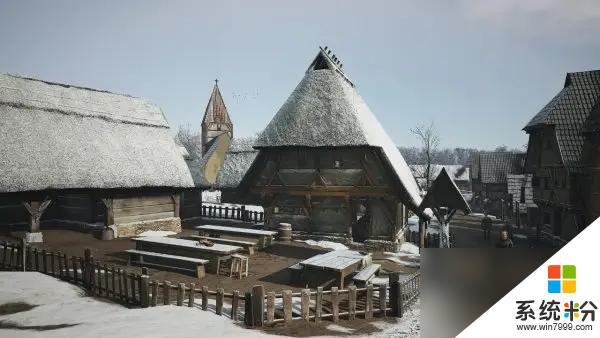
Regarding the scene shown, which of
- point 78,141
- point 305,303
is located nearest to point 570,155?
point 305,303

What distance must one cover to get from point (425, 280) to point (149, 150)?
17633mm

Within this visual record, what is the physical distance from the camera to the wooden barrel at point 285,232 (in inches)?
632

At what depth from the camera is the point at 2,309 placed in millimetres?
7234

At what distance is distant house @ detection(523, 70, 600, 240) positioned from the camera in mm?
15555

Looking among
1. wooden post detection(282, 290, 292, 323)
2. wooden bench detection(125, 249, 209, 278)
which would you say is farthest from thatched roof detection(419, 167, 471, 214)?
wooden bench detection(125, 249, 209, 278)

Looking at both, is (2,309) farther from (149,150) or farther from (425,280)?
(149,150)

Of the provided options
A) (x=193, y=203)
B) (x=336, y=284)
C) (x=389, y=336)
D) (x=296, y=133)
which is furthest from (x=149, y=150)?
(x=389, y=336)

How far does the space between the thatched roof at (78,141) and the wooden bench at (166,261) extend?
5781 mm

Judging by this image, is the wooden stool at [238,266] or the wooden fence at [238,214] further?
the wooden fence at [238,214]

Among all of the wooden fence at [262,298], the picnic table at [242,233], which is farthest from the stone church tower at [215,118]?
the wooden fence at [262,298]

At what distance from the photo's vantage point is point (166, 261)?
11.0 m

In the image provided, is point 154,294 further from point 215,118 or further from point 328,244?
point 215,118

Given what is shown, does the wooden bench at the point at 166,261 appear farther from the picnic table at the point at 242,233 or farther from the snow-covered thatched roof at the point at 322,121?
the snow-covered thatched roof at the point at 322,121

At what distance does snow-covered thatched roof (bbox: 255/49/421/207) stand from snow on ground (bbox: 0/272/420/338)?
8364 millimetres
